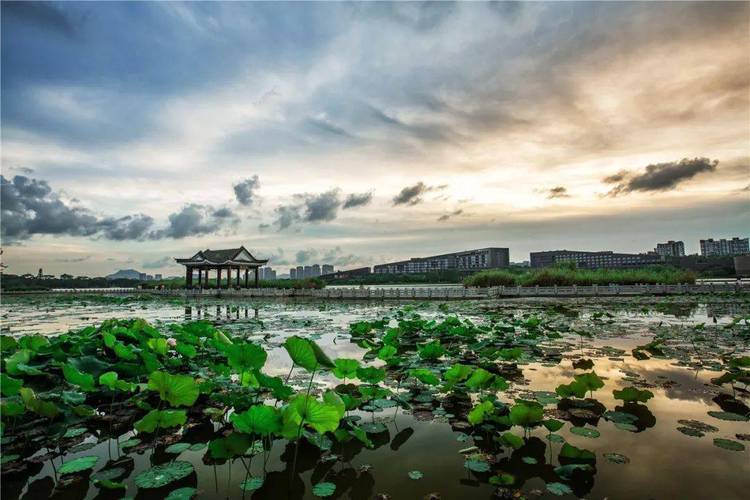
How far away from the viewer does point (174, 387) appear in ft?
10.0

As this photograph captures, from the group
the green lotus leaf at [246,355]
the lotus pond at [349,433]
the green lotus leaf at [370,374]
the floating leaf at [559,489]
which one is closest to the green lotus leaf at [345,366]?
the lotus pond at [349,433]

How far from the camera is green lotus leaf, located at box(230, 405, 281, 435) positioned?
8.47ft

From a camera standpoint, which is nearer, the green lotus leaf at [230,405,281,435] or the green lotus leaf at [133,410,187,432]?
the green lotus leaf at [230,405,281,435]

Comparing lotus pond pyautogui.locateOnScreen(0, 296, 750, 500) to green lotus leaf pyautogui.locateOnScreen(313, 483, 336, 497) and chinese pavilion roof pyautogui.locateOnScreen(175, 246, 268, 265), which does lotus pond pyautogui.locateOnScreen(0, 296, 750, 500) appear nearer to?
green lotus leaf pyautogui.locateOnScreen(313, 483, 336, 497)

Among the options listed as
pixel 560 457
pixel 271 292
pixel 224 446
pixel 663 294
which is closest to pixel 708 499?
pixel 560 457

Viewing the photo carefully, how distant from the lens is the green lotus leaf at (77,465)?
2.74 m

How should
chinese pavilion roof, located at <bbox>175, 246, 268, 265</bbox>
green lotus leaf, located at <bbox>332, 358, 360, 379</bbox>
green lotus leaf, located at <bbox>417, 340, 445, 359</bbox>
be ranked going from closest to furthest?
green lotus leaf, located at <bbox>332, 358, 360, 379</bbox>, green lotus leaf, located at <bbox>417, 340, 445, 359</bbox>, chinese pavilion roof, located at <bbox>175, 246, 268, 265</bbox>

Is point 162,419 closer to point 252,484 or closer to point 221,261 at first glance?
point 252,484

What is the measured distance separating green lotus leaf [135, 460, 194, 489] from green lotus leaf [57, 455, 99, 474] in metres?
0.41

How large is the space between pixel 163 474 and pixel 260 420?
97 cm

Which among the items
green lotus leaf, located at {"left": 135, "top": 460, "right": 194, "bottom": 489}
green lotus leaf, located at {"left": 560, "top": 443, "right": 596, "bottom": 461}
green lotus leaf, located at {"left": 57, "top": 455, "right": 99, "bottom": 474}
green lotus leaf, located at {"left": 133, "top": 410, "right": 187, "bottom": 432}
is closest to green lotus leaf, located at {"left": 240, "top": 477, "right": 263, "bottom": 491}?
green lotus leaf, located at {"left": 135, "top": 460, "right": 194, "bottom": 489}

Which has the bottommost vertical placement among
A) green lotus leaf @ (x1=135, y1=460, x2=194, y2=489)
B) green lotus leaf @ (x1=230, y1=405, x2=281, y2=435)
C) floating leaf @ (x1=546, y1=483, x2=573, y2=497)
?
floating leaf @ (x1=546, y1=483, x2=573, y2=497)

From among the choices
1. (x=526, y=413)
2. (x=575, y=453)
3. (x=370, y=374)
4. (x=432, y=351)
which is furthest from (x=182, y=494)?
(x=432, y=351)

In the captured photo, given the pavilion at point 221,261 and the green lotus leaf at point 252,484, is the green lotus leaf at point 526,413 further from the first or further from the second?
the pavilion at point 221,261
